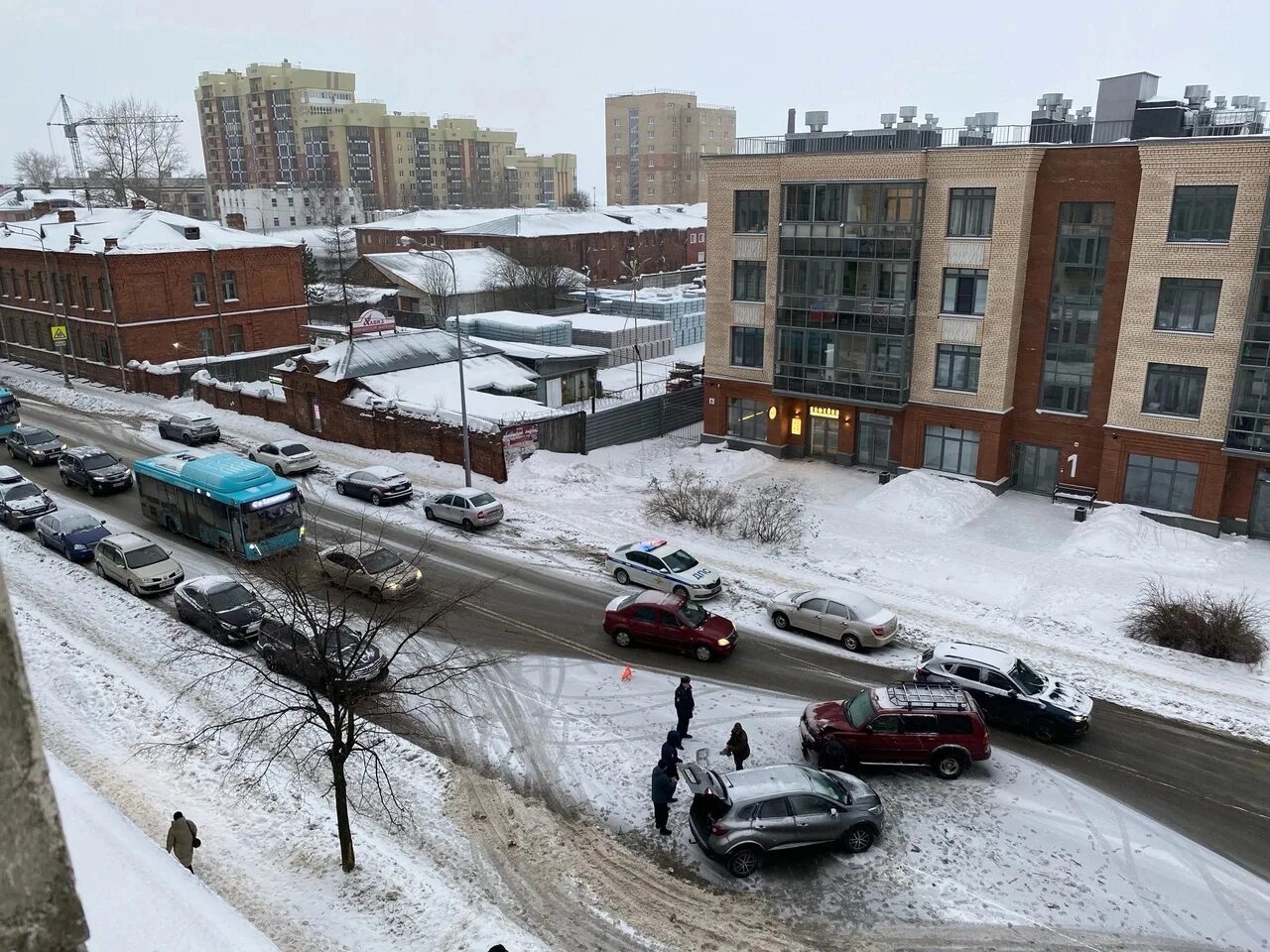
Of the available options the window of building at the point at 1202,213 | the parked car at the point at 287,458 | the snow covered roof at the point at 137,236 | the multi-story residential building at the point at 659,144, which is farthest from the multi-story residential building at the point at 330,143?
the window of building at the point at 1202,213

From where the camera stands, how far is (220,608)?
74.2 ft

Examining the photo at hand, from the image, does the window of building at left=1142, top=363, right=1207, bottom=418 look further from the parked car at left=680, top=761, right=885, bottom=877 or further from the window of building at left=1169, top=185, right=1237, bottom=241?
the parked car at left=680, top=761, right=885, bottom=877

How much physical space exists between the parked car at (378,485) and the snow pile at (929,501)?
17.2 m

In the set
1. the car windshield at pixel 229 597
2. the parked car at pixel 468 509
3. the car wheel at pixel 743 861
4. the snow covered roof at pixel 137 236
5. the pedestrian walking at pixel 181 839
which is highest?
the snow covered roof at pixel 137 236

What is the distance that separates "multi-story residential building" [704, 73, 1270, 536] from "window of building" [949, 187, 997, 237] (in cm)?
8

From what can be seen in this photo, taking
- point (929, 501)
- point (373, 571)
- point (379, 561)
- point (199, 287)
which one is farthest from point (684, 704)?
point (199, 287)

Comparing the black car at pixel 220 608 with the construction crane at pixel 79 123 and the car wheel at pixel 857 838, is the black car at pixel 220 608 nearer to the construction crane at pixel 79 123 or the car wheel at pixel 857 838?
the car wheel at pixel 857 838

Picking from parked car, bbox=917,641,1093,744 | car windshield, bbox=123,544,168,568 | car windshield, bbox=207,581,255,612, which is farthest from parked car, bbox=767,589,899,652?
car windshield, bbox=123,544,168,568

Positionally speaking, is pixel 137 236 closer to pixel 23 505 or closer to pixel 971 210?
pixel 23 505

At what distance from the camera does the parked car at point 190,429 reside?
4141cm

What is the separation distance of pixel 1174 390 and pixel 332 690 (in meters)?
30.4

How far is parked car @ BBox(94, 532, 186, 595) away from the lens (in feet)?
81.9

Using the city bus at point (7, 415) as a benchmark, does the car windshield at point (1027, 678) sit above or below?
below

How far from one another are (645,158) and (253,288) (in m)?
124
